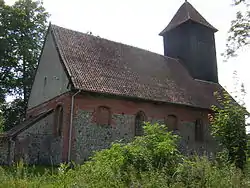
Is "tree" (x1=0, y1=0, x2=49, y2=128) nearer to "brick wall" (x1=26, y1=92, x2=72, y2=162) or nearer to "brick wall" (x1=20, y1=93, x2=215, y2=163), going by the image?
"brick wall" (x1=20, y1=93, x2=215, y2=163)

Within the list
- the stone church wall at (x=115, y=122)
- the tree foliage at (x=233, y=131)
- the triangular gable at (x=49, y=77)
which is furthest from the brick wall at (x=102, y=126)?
the tree foliage at (x=233, y=131)

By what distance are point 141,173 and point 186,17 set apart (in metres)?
24.5

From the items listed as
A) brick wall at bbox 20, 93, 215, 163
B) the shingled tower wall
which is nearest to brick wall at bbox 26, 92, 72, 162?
brick wall at bbox 20, 93, 215, 163

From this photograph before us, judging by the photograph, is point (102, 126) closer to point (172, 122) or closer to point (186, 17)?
point (172, 122)

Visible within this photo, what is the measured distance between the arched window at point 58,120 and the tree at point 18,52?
A: 1175 cm

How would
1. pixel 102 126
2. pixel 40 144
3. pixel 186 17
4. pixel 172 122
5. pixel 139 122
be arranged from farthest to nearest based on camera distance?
pixel 186 17, pixel 172 122, pixel 139 122, pixel 40 144, pixel 102 126

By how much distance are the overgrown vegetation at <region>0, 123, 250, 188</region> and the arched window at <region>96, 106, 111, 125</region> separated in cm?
1028

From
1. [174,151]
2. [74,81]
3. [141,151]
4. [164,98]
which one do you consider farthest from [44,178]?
[164,98]

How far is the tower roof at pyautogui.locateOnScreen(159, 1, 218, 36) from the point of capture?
29922 millimetres

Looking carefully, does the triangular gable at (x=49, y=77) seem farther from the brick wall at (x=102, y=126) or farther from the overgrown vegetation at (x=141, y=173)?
the overgrown vegetation at (x=141, y=173)

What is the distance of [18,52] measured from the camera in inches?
1227

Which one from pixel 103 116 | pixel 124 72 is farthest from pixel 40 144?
pixel 124 72

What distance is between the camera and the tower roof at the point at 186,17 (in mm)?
29922

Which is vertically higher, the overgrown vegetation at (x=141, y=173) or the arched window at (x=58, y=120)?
the arched window at (x=58, y=120)
